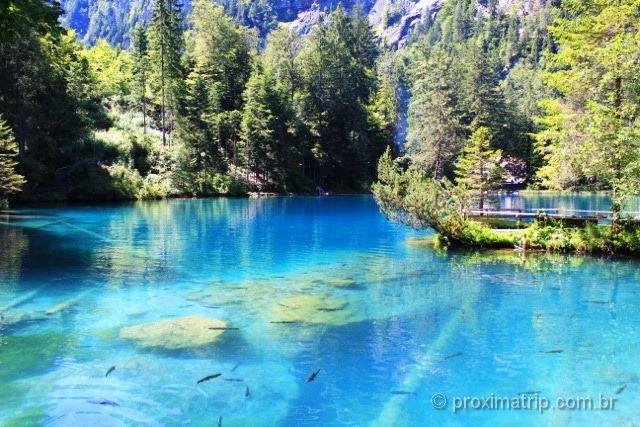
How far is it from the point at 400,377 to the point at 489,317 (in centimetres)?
549

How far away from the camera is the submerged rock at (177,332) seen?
41.4 feet

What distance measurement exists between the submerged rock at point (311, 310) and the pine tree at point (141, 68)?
193 ft

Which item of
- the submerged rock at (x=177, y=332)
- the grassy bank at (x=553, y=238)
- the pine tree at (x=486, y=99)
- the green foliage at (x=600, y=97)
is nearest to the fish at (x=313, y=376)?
the submerged rock at (x=177, y=332)

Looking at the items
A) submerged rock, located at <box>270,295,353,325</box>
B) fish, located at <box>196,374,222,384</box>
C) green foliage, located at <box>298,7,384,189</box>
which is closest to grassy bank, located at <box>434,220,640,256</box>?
submerged rock, located at <box>270,295,353,325</box>

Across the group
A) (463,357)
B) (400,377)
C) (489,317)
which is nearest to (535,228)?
(489,317)

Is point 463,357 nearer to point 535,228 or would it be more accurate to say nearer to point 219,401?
point 219,401

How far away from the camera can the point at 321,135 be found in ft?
271

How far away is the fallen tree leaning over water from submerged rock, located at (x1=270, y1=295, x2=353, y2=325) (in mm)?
11882

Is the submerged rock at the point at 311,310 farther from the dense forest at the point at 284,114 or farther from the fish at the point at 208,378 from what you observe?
the dense forest at the point at 284,114

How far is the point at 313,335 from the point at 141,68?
233 feet

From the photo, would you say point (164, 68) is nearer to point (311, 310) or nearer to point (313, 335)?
point (311, 310)

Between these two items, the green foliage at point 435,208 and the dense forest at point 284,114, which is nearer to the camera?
the dense forest at point 284,114

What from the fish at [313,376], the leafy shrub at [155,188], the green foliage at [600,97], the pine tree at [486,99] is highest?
the pine tree at [486,99]

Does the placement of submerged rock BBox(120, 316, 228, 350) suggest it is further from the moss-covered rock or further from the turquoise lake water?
the moss-covered rock
